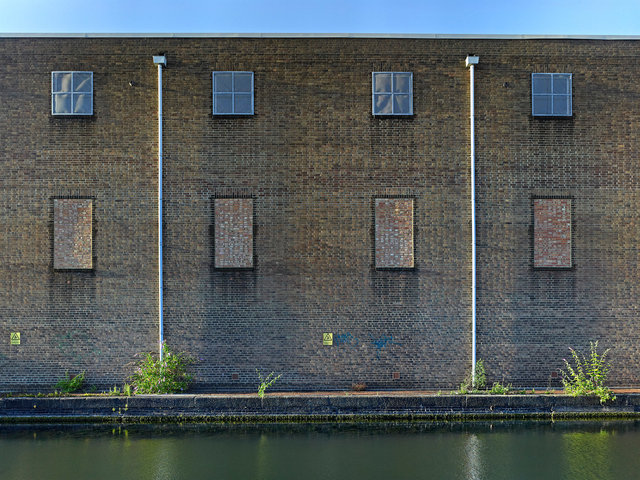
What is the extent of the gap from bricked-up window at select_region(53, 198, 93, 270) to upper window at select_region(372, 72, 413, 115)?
8412mm

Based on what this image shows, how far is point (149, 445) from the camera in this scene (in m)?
13.6

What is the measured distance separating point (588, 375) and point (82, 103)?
15.9 metres

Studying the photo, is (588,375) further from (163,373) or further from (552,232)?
(163,373)

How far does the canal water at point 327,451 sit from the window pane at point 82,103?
835 centimetres

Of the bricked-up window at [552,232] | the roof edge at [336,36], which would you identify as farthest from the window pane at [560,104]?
the bricked-up window at [552,232]

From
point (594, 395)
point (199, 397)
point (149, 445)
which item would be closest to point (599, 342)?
point (594, 395)

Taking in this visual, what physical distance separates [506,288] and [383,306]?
3.44 m

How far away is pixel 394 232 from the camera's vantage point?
17094 mm

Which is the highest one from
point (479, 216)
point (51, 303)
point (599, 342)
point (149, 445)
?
point (479, 216)

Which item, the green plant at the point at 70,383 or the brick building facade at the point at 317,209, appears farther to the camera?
the brick building facade at the point at 317,209

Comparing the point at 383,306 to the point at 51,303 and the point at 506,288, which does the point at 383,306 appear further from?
the point at 51,303

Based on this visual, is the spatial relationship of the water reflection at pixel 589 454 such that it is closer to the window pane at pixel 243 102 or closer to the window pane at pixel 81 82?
the window pane at pixel 243 102

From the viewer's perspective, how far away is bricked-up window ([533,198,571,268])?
56.2 feet

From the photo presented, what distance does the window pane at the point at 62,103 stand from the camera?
17.0m
